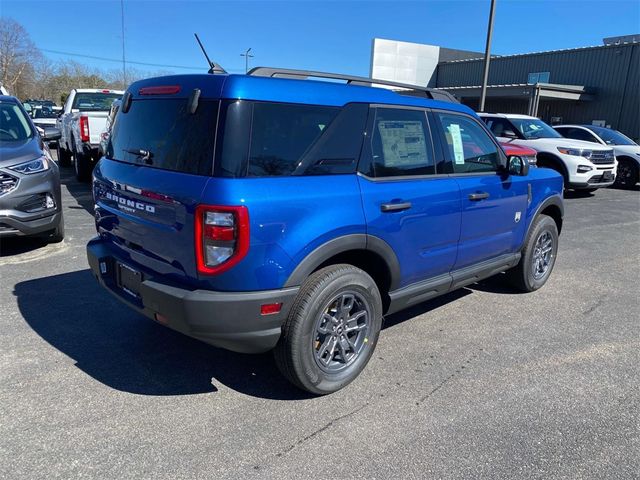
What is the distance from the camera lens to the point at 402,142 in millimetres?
3439

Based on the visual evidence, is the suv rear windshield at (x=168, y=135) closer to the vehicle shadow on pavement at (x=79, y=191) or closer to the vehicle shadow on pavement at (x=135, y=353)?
the vehicle shadow on pavement at (x=135, y=353)

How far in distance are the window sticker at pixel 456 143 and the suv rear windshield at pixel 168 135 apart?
204 centimetres

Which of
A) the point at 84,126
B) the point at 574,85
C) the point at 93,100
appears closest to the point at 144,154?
the point at 84,126

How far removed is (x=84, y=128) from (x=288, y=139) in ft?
25.8

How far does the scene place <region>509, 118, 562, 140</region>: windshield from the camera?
12241mm

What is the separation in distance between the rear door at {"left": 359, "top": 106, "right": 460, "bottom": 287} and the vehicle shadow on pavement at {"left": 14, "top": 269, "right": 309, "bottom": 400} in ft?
3.98

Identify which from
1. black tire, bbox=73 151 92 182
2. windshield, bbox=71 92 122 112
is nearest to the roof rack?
black tire, bbox=73 151 92 182

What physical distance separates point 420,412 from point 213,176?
1.84 meters

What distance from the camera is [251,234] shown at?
253 cm

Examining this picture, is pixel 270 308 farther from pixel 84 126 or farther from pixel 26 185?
pixel 84 126

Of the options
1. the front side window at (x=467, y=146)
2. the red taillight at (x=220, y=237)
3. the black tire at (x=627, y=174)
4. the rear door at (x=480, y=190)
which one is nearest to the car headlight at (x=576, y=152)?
the black tire at (x=627, y=174)

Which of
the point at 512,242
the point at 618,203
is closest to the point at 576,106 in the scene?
the point at 618,203

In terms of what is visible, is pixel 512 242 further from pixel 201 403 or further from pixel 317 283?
pixel 201 403

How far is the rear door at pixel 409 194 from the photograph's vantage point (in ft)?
10.4
